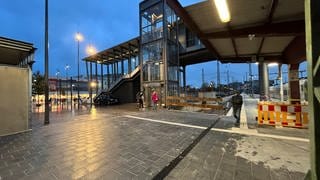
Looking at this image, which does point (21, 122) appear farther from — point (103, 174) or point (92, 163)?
point (103, 174)

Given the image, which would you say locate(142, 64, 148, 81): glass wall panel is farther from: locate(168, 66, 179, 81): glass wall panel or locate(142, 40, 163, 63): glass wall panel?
locate(168, 66, 179, 81): glass wall panel

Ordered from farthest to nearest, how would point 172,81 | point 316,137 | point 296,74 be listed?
1. point 172,81
2. point 296,74
3. point 316,137

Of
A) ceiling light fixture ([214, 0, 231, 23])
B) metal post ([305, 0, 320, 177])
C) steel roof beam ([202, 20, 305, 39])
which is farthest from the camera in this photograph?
steel roof beam ([202, 20, 305, 39])

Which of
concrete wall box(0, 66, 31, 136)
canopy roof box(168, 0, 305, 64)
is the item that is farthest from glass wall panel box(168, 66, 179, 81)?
concrete wall box(0, 66, 31, 136)

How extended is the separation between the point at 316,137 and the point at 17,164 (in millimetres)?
5114

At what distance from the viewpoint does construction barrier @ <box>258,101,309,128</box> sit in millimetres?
Answer: 7277

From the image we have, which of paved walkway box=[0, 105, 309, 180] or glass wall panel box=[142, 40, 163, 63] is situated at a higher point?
glass wall panel box=[142, 40, 163, 63]

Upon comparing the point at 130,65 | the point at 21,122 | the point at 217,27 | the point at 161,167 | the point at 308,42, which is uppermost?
the point at 130,65

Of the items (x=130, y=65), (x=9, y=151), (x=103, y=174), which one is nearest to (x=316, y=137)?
(x=103, y=174)

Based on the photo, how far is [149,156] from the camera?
428 centimetres

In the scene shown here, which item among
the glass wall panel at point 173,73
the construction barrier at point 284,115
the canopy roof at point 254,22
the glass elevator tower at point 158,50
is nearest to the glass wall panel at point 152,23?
the glass elevator tower at point 158,50

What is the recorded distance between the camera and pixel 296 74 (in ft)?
35.7

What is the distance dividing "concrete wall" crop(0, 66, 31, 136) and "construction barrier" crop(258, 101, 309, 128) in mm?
10013

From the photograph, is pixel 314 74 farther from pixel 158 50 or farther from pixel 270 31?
pixel 158 50
